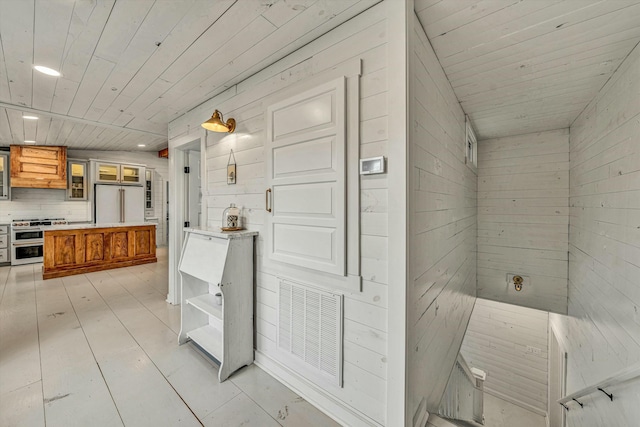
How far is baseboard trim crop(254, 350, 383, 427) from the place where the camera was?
1.57 m

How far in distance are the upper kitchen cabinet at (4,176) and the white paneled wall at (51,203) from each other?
0.18 metres

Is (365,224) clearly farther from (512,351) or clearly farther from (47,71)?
(512,351)

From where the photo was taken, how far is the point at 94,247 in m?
4.77

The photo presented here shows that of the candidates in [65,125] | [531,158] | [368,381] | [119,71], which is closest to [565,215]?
[531,158]

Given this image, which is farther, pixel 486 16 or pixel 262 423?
pixel 262 423

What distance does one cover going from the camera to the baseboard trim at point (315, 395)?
61.7 inches

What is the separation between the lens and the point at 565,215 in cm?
346

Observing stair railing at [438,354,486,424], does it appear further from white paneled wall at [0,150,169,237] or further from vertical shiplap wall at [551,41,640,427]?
white paneled wall at [0,150,169,237]

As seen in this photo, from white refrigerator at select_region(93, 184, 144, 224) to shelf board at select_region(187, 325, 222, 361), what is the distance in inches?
199

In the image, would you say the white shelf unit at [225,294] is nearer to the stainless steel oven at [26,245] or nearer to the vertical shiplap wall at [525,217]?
the vertical shiplap wall at [525,217]

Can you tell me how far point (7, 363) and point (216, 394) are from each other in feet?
6.00

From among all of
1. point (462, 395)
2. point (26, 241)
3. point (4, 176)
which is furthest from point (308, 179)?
point (4, 176)

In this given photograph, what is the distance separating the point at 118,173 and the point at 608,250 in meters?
8.15

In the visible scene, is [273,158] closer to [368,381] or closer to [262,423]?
[368,381]
